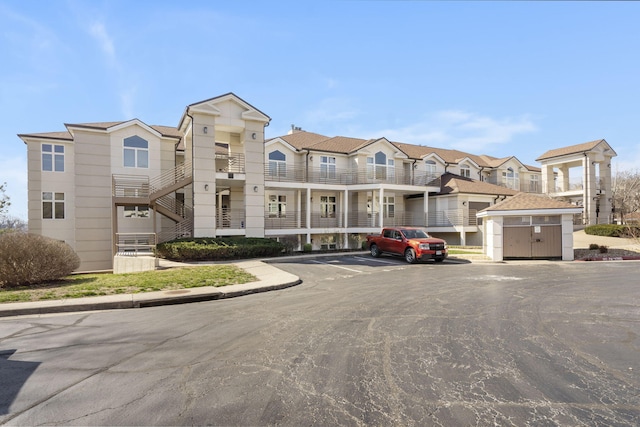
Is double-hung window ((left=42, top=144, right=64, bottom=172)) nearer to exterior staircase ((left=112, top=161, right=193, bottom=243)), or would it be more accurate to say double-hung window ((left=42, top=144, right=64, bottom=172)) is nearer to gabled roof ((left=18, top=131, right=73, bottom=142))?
gabled roof ((left=18, top=131, right=73, bottom=142))

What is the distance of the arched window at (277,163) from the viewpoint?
26734 mm

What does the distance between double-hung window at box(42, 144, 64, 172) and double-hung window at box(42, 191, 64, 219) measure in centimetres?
169

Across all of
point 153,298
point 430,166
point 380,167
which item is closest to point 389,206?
point 380,167

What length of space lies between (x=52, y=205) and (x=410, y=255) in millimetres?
23518

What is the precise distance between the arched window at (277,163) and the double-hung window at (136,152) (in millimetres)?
8647

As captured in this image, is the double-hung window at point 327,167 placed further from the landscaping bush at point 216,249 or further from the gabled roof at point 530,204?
the gabled roof at point 530,204

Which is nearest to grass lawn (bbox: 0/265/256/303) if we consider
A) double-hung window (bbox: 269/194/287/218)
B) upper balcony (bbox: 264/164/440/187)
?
double-hung window (bbox: 269/194/287/218)

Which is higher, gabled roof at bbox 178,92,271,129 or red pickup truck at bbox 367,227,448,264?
gabled roof at bbox 178,92,271,129

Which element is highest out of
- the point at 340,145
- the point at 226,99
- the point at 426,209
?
the point at 226,99

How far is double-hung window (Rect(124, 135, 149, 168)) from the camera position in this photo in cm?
2352

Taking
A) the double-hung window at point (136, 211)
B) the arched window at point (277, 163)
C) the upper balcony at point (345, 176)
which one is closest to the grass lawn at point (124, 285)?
the double-hung window at point (136, 211)

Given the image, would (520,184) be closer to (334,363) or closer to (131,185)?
(131,185)

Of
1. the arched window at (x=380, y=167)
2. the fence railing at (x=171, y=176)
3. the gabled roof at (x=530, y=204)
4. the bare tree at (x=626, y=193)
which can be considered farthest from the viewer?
the bare tree at (x=626, y=193)

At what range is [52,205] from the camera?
2328cm
